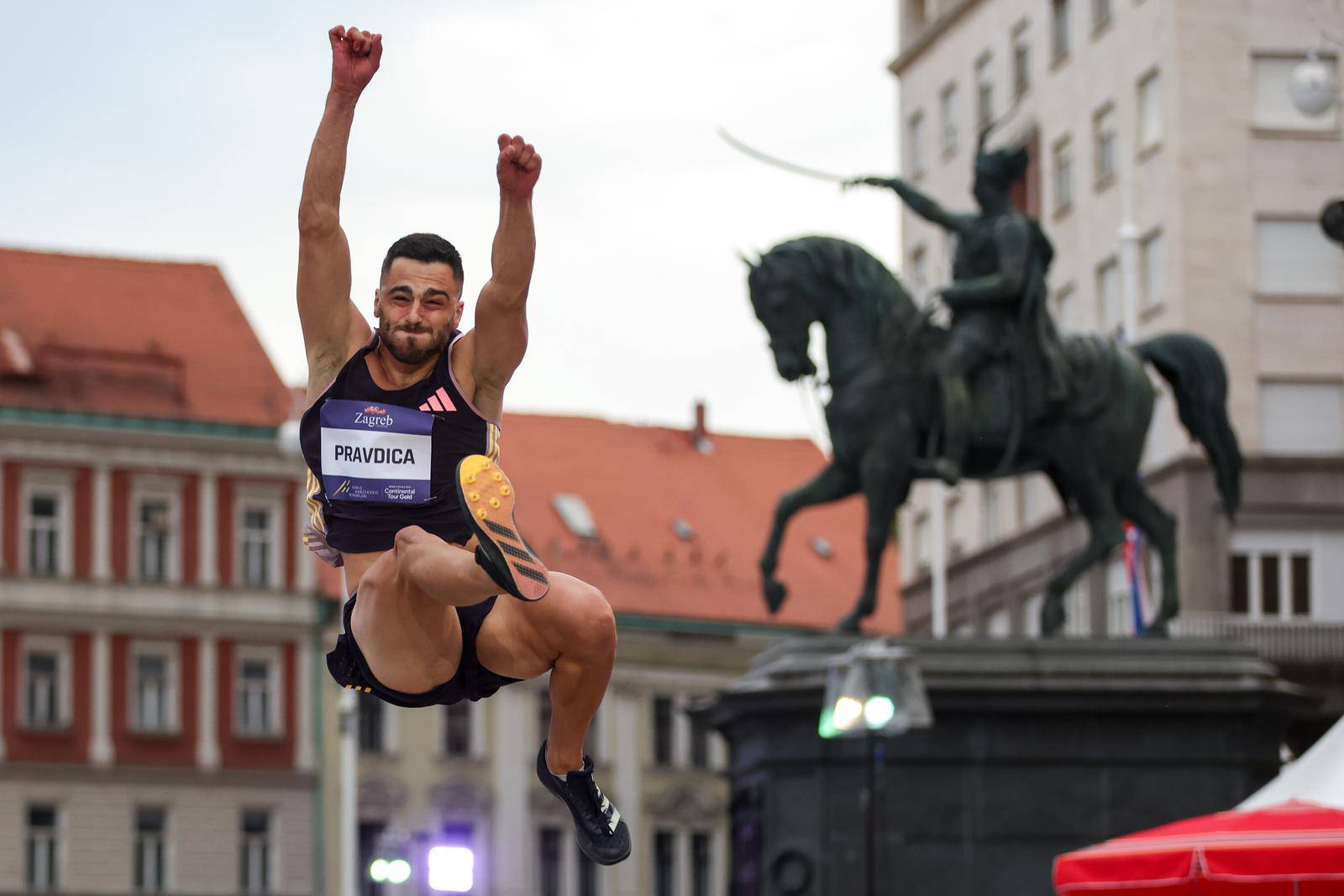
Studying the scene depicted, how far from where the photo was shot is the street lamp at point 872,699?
3055 centimetres

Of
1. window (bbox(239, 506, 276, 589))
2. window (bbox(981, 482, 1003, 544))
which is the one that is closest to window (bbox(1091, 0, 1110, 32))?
window (bbox(981, 482, 1003, 544))

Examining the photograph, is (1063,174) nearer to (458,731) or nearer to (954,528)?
(954,528)

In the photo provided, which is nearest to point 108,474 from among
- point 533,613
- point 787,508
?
point 787,508

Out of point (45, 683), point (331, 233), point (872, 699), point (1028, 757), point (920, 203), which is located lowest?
point (1028, 757)

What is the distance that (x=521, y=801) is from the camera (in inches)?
3484

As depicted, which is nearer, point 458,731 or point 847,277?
point 847,277

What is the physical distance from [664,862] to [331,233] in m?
81.0

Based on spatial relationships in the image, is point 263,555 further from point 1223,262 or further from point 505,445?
point 1223,262

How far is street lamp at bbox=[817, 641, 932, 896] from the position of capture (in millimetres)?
30547

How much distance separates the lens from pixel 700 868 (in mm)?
90625

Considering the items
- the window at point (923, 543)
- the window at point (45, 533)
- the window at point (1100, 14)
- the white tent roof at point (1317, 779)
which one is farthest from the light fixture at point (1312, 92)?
the window at point (923, 543)

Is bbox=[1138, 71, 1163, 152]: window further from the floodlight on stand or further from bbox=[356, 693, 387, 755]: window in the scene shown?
the floodlight on stand

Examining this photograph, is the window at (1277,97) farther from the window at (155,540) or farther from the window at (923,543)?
the window at (155,540)

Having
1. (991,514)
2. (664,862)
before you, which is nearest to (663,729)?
(664,862)
